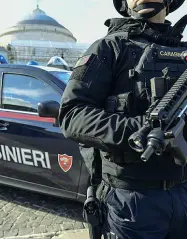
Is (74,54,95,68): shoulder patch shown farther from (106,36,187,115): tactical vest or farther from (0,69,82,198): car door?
(0,69,82,198): car door

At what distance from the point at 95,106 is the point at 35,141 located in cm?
197

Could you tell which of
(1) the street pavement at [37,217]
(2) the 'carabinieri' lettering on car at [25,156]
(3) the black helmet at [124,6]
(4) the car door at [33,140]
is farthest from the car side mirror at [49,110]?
(1) the street pavement at [37,217]

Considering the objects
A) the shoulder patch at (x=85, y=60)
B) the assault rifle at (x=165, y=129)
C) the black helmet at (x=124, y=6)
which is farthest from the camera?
the black helmet at (x=124, y=6)

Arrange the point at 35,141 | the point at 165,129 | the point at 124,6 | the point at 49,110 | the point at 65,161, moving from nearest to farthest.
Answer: the point at 165,129 → the point at 124,6 → the point at 49,110 → the point at 65,161 → the point at 35,141

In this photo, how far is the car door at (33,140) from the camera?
3.14 m

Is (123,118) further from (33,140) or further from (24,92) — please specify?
(24,92)

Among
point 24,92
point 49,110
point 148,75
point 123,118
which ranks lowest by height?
point 24,92

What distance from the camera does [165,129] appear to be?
1.15 metres

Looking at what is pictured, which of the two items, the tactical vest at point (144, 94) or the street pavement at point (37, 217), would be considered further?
the street pavement at point (37, 217)

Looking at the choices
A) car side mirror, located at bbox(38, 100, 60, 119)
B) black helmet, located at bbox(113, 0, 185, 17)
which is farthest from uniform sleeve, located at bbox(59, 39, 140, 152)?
car side mirror, located at bbox(38, 100, 60, 119)

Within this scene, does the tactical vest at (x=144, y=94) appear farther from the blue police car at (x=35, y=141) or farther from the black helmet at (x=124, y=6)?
the blue police car at (x=35, y=141)

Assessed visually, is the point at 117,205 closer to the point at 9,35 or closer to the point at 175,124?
the point at 175,124

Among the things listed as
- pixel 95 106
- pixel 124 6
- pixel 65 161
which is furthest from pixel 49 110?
pixel 95 106

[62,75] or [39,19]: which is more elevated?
[62,75]
